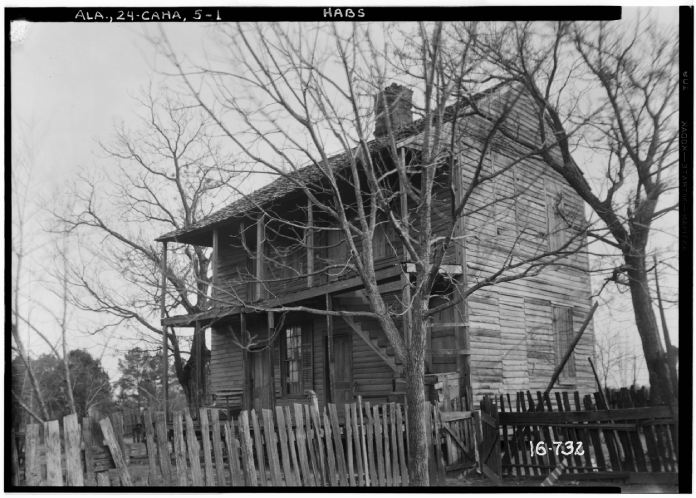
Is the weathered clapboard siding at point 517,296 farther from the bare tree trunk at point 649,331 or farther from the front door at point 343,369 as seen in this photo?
the bare tree trunk at point 649,331

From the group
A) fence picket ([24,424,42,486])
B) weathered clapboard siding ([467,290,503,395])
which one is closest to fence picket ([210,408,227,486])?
fence picket ([24,424,42,486])

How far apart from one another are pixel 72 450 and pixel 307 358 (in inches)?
484

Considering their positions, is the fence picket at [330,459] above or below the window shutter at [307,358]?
below

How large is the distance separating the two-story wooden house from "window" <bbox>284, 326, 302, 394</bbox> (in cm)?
3

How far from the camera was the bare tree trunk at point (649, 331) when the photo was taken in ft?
26.2

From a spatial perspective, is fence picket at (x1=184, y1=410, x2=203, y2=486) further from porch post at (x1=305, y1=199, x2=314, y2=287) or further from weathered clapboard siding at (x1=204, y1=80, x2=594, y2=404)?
weathered clapboard siding at (x1=204, y1=80, x2=594, y2=404)

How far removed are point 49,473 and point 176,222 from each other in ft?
66.0

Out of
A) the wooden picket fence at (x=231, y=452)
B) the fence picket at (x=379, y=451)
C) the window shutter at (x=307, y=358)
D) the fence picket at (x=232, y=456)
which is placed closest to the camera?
the wooden picket fence at (x=231, y=452)

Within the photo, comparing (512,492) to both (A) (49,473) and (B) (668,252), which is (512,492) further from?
(A) (49,473)

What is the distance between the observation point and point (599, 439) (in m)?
8.84

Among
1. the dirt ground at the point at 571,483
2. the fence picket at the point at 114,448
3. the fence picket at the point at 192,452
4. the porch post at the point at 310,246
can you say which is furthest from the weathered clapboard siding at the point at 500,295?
the fence picket at the point at 114,448

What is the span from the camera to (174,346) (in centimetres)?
2352

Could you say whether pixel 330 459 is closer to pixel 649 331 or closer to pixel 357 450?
pixel 357 450

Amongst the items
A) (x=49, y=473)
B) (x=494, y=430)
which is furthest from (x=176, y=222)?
(x=49, y=473)
